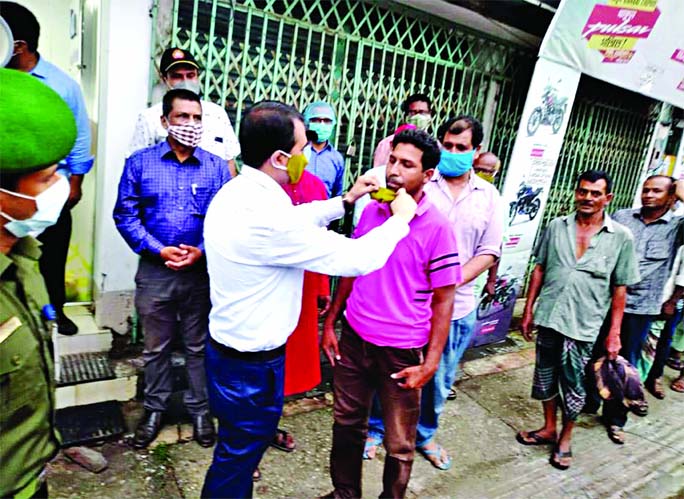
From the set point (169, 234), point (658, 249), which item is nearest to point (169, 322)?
point (169, 234)

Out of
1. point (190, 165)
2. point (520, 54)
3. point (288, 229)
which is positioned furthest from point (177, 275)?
point (520, 54)

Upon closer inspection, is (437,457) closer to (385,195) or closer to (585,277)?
(585,277)

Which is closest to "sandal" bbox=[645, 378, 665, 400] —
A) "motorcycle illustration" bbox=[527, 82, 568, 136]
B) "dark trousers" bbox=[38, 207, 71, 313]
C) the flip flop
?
the flip flop

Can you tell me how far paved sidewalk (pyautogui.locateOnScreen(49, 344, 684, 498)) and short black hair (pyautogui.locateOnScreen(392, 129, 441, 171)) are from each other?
181 centimetres

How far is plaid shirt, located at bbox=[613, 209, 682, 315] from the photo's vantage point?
3.71 metres

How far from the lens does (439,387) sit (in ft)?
9.57

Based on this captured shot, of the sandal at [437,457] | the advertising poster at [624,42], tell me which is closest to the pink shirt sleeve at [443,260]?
the sandal at [437,457]

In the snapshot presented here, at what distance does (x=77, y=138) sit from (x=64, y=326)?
1.27 metres

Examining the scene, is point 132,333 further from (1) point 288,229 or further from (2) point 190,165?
(1) point 288,229

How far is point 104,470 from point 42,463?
1333 millimetres

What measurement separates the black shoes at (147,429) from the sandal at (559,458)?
2461mm

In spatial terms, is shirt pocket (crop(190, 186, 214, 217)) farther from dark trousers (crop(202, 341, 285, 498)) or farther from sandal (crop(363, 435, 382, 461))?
sandal (crop(363, 435, 382, 461))

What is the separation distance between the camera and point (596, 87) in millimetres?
5754

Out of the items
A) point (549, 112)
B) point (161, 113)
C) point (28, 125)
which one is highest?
point (549, 112)
